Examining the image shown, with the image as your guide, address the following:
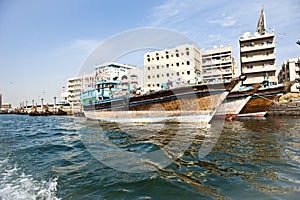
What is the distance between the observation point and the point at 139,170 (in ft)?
15.7

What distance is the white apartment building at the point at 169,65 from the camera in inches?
1706

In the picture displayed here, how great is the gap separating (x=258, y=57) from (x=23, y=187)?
3989cm

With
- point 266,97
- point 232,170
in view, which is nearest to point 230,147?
point 232,170

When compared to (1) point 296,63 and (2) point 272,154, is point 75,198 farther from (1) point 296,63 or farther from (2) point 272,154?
(1) point 296,63

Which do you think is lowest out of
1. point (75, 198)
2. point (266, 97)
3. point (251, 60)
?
point (75, 198)

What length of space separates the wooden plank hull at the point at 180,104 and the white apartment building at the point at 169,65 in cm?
2723

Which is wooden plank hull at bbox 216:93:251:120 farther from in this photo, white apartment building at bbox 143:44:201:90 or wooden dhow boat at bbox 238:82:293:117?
white apartment building at bbox 143:44:201:90

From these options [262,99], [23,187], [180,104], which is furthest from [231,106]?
[23,187]

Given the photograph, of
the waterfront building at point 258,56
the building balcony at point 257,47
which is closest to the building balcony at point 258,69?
the waterfront building at point 258,56

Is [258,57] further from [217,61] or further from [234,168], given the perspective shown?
[234,168]

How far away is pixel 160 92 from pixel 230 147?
795 centimetres

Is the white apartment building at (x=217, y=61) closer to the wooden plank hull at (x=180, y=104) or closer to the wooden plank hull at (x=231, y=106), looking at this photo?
the wooden plank hull at (x=231, y=106)

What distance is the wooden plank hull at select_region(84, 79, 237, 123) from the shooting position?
13547mm

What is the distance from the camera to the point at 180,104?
1404 centimetres
